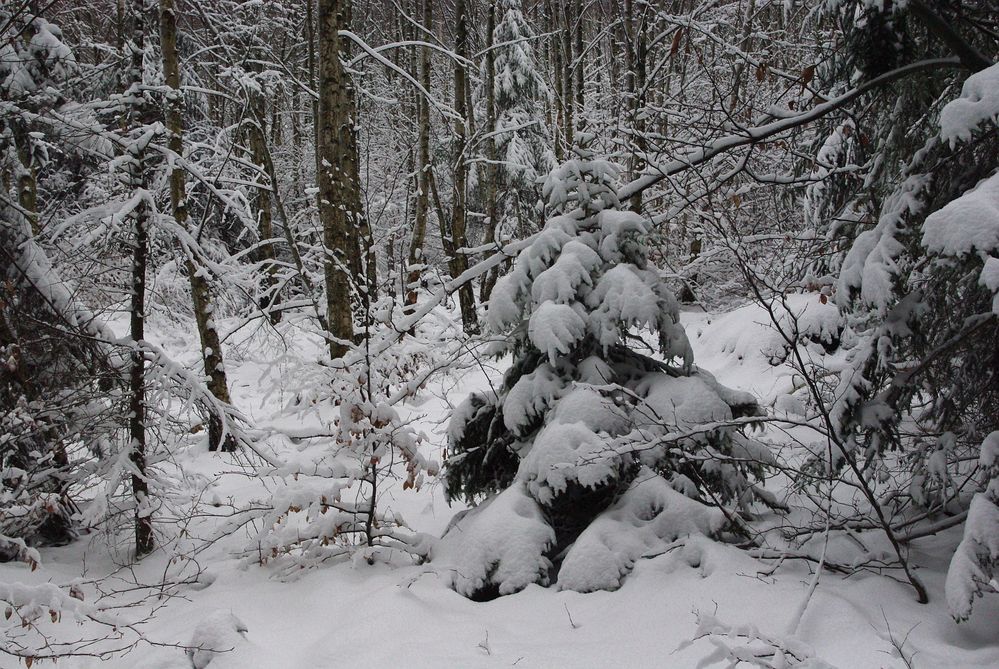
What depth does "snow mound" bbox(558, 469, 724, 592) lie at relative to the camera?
3.98 metres

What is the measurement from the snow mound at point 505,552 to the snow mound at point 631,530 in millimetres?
185

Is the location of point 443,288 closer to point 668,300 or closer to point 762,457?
point 668,300

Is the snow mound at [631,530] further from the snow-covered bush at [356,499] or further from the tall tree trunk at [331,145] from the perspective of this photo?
the tall tree trunk at [331,145]

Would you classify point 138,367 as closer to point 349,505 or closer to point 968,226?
point 349,505

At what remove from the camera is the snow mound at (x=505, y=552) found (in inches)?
161

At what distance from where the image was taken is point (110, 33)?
10.7 metres

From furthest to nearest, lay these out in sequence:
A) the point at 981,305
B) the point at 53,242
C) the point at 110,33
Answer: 1. the point at 110,33
2. the point at 53,242
3. the point at 981,305

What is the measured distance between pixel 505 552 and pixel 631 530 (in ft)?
2.66

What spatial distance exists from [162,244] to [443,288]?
153 inches

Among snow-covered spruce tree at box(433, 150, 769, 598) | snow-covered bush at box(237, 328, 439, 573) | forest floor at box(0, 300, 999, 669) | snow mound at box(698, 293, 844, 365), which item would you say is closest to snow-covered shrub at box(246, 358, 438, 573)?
snow-covered bush at box(237, 328, 439, 573)

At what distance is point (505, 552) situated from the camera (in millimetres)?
4125

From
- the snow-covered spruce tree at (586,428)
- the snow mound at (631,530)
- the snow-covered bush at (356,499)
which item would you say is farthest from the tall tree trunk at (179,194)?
the snow mound at (631,530)

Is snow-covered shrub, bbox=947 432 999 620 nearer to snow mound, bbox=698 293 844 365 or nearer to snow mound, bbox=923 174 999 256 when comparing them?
snow mound, bbox=923 174 999 256

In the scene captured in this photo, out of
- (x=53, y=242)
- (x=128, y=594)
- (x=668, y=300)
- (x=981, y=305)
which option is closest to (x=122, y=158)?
(x=53, y=242)
